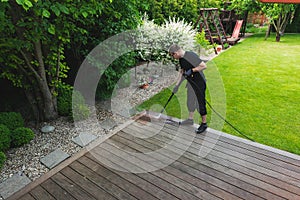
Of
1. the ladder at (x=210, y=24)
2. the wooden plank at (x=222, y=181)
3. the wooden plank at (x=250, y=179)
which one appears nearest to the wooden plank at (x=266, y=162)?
the wooden plank at (x=250, y=179)

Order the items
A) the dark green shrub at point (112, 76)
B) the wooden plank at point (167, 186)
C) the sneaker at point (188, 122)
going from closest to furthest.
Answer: the wooden plank at point (167, 186)
the sneaker at point (188, 122)
the dark green shrub at point (112, 76)

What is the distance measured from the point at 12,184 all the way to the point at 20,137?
2.57 ft

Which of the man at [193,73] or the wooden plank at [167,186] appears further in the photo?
the man at [193,73]

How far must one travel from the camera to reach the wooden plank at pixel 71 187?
2.16m

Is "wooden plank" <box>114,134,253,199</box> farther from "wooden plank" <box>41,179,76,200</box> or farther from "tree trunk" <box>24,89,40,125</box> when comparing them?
"tree trunk" <box>24,89,40,125</box>

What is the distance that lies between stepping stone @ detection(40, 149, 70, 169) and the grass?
182cm

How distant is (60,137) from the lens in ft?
10.5

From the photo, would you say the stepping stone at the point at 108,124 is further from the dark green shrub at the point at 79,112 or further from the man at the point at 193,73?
the man at the point at 193,73

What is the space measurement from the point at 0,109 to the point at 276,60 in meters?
8.17

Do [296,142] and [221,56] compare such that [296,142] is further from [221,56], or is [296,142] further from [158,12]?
[158,12]

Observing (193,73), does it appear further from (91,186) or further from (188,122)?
(91,186)

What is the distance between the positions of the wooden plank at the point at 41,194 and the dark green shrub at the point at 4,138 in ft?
3.03

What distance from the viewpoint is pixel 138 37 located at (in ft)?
15.7

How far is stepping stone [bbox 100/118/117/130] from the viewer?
3.47 metres
